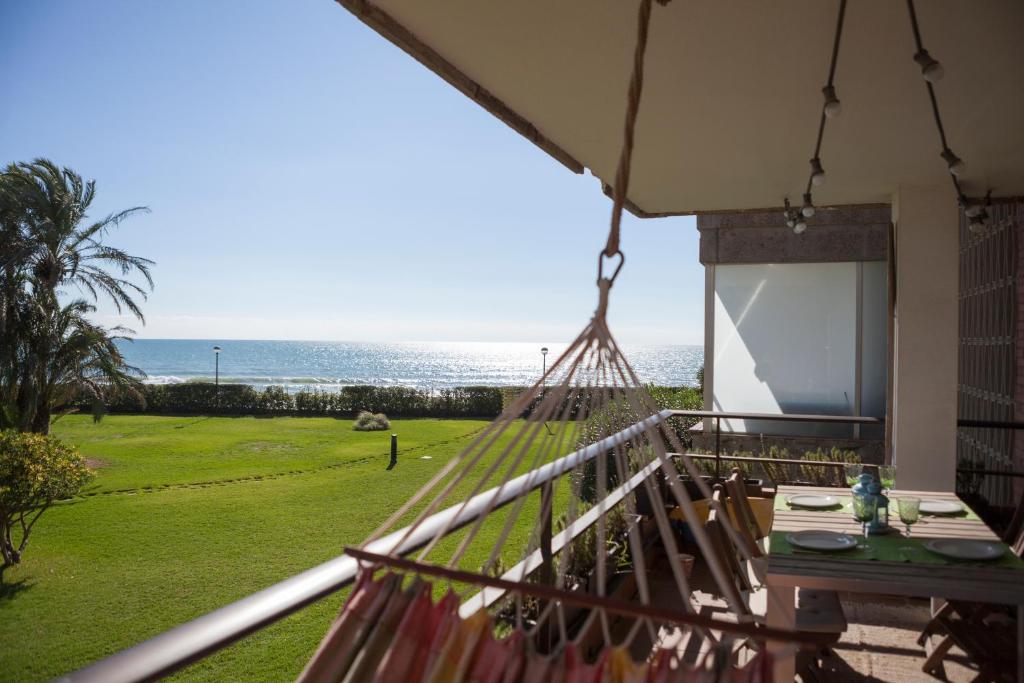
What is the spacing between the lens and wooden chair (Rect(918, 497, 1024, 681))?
1.84 metres

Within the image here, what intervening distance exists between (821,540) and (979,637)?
1.84ft

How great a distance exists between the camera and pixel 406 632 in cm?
67

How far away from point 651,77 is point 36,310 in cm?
1351

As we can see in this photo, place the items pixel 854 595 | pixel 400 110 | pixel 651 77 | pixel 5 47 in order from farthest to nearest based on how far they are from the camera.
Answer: pixel 400 110 → pixel 5 47 → pixel 854 595 → pixel 651 77

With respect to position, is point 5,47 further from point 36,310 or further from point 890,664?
point 890,664

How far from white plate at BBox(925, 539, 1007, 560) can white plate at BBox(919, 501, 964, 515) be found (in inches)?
16.1

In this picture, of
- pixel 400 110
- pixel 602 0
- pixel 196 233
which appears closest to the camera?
pixel 602 0

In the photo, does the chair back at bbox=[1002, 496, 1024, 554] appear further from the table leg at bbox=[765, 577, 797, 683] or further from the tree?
the tree

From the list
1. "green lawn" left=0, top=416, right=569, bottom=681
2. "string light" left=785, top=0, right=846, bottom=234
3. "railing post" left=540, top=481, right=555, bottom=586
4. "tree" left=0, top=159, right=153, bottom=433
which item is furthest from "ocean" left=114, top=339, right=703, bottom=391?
"railing post" left=540, top=481, right=555, bottom=586

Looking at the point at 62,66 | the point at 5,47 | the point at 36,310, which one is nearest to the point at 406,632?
the point at 36,310

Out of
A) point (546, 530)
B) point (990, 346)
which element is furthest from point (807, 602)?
point (990, 346)

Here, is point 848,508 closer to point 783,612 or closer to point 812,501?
point 812,501

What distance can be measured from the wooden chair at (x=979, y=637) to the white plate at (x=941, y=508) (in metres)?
0.17

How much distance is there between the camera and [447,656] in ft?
2.08
